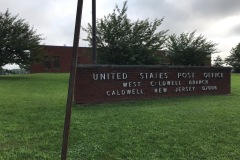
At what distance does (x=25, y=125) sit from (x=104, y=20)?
49.8 feet

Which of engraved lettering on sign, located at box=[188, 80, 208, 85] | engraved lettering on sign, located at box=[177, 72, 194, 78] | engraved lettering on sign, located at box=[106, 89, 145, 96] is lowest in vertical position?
engraved lettering on sign, located at box=[106, 89, 145, 96]

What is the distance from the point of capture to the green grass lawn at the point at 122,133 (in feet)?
20.4

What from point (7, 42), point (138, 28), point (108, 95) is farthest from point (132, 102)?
point (7, 42)

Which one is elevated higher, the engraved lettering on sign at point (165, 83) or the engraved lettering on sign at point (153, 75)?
the engraved lettering on sign at point (153, 75)

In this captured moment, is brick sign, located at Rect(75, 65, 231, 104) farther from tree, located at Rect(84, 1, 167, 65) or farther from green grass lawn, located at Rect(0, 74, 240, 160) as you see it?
tree, located at Rect(84, 1, 167, 65)

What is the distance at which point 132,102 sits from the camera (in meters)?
12.5

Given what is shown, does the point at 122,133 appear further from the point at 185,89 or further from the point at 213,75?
the point at 213,75

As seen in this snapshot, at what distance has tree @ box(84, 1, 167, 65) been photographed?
70.4 feet

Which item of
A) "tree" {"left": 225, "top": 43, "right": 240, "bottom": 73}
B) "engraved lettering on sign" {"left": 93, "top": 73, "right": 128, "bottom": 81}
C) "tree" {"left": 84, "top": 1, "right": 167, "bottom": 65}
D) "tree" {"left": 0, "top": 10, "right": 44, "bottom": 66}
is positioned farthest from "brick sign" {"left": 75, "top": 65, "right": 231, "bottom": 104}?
"tree" {"left": 225, "top": 43, "right": 240, "bottom": 73}

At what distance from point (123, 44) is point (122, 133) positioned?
46.8 feet

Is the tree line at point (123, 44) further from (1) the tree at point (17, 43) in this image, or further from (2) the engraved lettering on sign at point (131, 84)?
(2) the engraved lettering on sign at point (131, 84)

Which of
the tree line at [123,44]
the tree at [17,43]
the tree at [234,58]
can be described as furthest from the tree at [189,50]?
the tree at [234,58]

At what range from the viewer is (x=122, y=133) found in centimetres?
736

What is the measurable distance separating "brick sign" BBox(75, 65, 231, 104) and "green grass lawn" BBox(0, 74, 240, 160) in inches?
63.3
